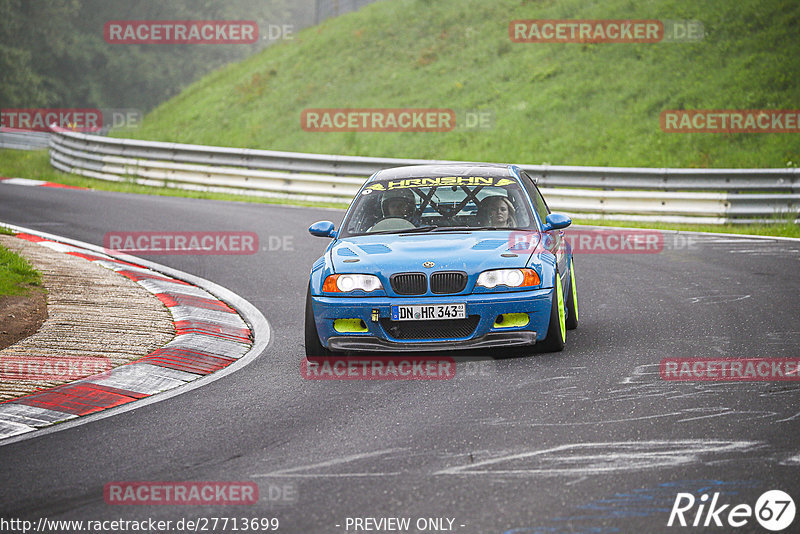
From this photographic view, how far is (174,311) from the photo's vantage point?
952cm

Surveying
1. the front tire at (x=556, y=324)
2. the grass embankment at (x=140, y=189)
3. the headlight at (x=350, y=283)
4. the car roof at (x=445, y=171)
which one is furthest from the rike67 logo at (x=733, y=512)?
the grass embankment at (x=140, y=189)

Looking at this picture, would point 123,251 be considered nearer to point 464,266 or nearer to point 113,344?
point 113,344

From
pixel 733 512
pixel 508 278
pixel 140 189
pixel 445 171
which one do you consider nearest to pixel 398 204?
pixel 445 171

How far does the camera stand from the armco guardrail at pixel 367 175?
16812mm

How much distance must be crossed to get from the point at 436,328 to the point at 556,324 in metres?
0.93

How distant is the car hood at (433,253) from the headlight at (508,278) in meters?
0.05

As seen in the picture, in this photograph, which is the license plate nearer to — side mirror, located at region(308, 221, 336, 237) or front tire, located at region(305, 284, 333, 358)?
front tire, located at region(305, 284, 333, 358)

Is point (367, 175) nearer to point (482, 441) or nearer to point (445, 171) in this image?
point (445, 171)

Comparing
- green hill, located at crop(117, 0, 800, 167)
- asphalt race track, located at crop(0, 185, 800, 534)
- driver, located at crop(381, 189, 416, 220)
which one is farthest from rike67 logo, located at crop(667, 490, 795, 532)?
green hill, located at crop(117, 0, 800, 167)

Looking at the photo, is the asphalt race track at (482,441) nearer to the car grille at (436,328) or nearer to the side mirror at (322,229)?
the car grille at (436,328)

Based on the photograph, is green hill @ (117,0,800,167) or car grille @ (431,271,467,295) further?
green hill @ (117,0,800,167)

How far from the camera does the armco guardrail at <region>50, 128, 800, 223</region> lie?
16812mm

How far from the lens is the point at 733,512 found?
414cm

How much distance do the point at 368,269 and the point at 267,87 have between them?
3454cm
